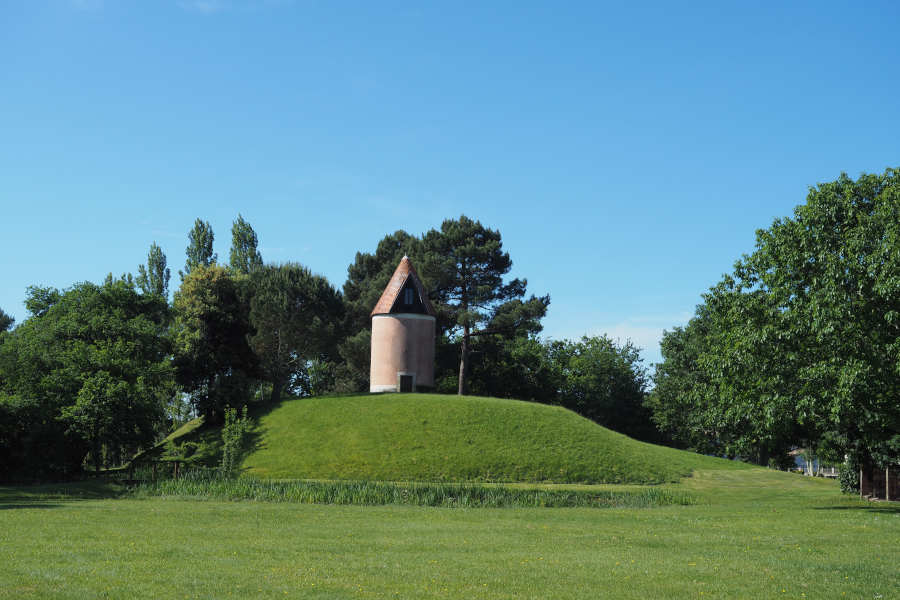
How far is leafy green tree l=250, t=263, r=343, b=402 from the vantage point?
6662 cm

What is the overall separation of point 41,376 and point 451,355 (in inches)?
1393

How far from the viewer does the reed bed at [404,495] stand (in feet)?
103

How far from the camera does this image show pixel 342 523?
22172mm

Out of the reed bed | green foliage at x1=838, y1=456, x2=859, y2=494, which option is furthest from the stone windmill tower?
green foliage at x1=838, y1=456, x2=859, y2=494

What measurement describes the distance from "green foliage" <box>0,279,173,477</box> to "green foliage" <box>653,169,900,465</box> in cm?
3056

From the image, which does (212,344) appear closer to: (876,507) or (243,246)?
(243,246)

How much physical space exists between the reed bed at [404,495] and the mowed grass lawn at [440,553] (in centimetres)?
458

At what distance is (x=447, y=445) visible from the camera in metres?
46.5

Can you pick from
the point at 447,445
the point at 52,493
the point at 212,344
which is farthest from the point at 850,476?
the point at 212,344

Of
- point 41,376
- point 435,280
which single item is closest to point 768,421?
point 41,376

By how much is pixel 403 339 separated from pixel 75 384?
2314cm

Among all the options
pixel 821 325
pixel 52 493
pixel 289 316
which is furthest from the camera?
pixel 289 316

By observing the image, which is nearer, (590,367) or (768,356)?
(768,356)

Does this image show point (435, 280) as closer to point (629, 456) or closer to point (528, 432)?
point (528, 432)
